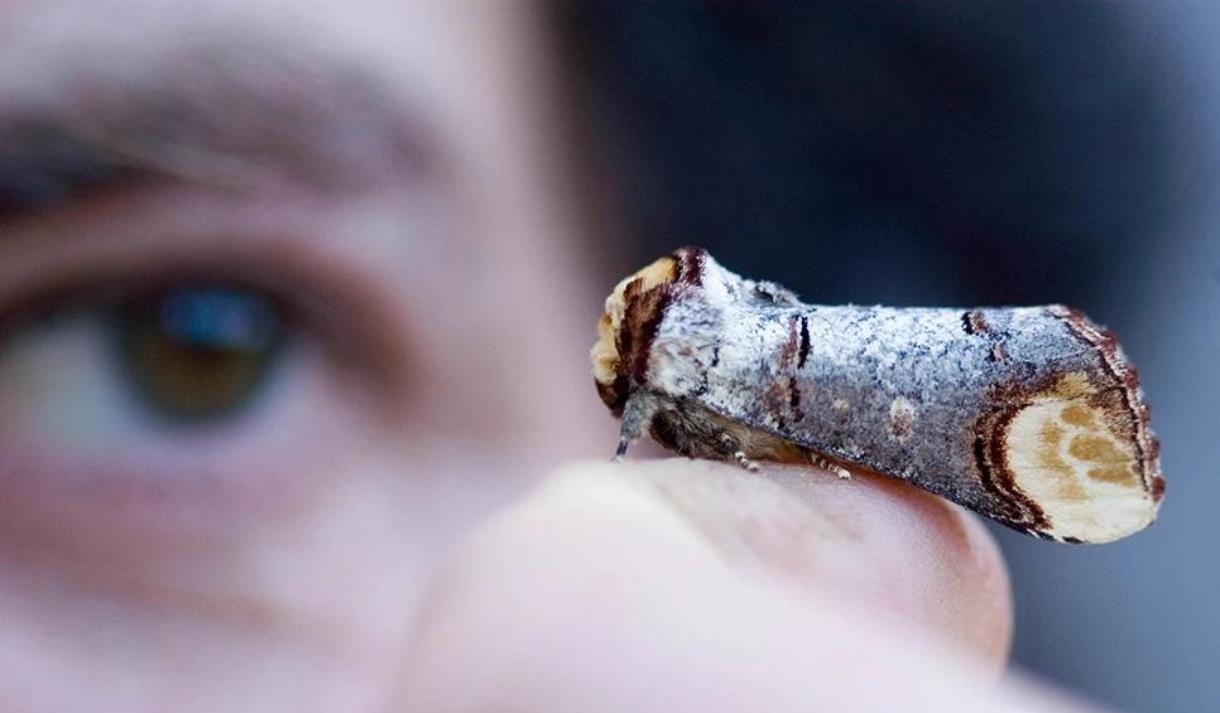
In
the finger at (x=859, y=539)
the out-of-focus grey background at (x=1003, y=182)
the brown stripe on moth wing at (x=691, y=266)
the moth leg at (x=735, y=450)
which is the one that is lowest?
the finger at (x=859, y=539)

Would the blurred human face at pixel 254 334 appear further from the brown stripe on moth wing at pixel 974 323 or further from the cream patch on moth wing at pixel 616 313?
the brown stripe on moth wing at pixel 974 323

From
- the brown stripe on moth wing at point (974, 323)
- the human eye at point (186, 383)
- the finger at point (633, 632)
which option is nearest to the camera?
the finger at point (633, 632)

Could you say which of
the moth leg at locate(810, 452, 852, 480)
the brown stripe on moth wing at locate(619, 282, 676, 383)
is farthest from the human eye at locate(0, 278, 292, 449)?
the moth leg at locate(810, 452, 852, 480)

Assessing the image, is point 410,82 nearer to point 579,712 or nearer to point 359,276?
point 359,276

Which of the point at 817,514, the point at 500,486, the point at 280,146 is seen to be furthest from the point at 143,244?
the point at 817,514

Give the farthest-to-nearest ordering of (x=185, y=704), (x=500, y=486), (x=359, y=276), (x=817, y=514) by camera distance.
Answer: (x=500, y=486) < (x=359, y=276) < (x=185, y=704) < (x=817, y=514)

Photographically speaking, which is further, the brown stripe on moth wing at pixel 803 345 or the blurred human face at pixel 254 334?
the blurred human face at pixel 254 334

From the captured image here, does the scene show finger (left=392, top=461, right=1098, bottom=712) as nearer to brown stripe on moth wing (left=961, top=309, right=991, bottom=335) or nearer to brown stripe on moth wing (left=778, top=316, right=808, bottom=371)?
brown stripe on moth wing (left=778, top=316, right=808, bottom=371)

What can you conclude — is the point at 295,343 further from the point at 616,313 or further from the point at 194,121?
the point at 616,313

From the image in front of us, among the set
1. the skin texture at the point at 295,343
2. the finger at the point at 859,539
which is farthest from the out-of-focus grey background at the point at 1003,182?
the finger at the point at 859,539
